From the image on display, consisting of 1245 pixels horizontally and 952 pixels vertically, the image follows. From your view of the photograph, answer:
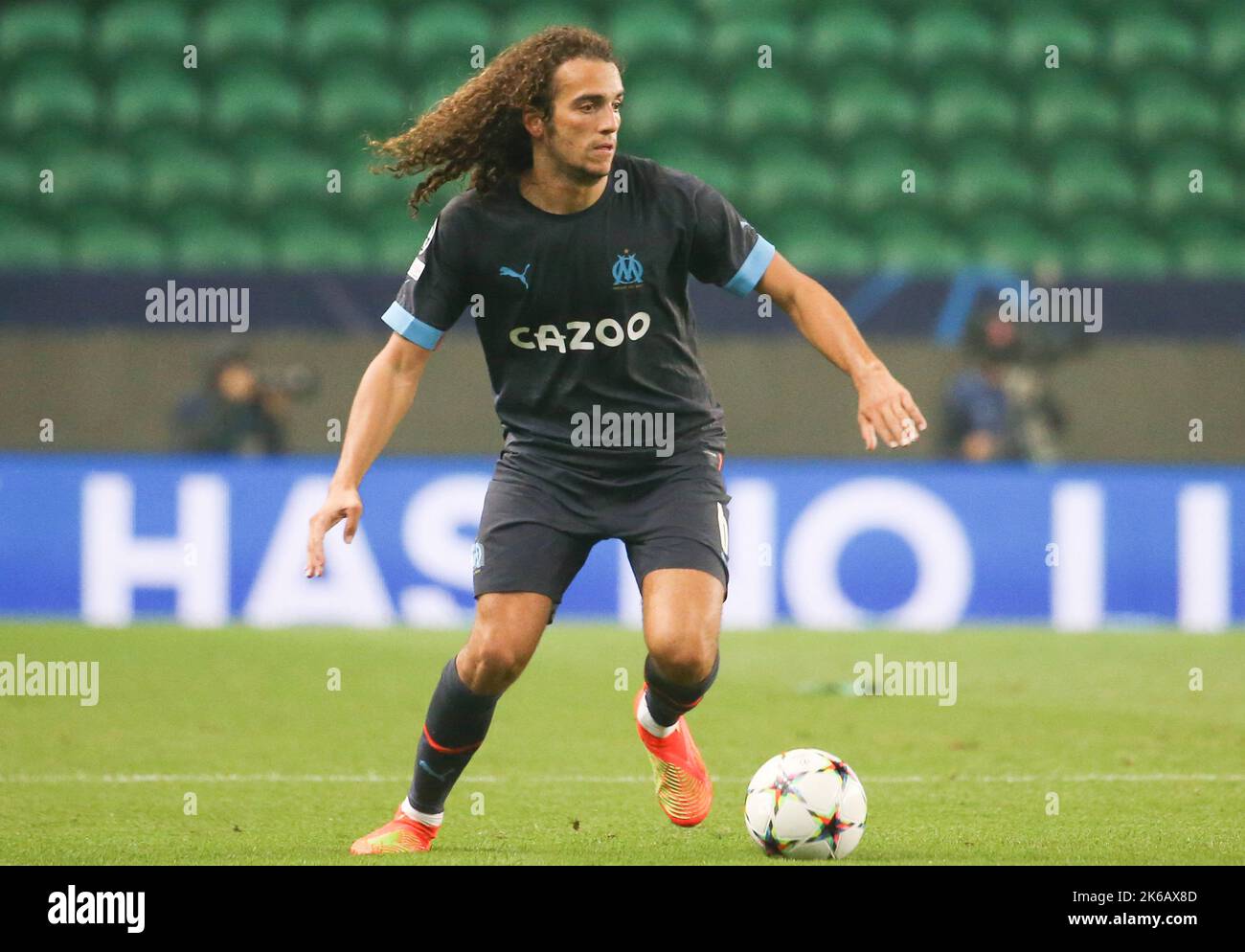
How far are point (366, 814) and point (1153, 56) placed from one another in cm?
1136

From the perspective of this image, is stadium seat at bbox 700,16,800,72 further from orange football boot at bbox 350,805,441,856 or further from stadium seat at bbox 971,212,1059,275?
orange football boot at bbox 350,805,441,856

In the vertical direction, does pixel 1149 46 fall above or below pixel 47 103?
above

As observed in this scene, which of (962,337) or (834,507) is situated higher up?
(962,337)

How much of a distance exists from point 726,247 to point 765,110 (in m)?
9.86

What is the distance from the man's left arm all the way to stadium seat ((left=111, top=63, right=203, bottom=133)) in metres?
10.1

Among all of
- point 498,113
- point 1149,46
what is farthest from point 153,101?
point 498,113

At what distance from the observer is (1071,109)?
14.7 meters

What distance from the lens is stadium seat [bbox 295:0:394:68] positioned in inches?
582

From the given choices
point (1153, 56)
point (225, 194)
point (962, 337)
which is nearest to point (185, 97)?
point (225, 194)

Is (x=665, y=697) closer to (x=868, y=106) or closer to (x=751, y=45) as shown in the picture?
(x=868, y=106)

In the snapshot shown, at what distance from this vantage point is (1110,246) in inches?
554

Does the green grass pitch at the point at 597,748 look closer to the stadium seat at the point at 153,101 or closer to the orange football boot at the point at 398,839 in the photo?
the orange football boot at the point at 398,839

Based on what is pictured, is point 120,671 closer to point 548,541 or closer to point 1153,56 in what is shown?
point 548,541

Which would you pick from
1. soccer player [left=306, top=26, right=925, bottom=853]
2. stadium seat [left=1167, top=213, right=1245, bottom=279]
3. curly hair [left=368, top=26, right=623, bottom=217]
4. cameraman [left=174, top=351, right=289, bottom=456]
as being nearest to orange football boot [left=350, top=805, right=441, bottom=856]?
soccer player [left=306, top=26, right=925, bottom=853]
